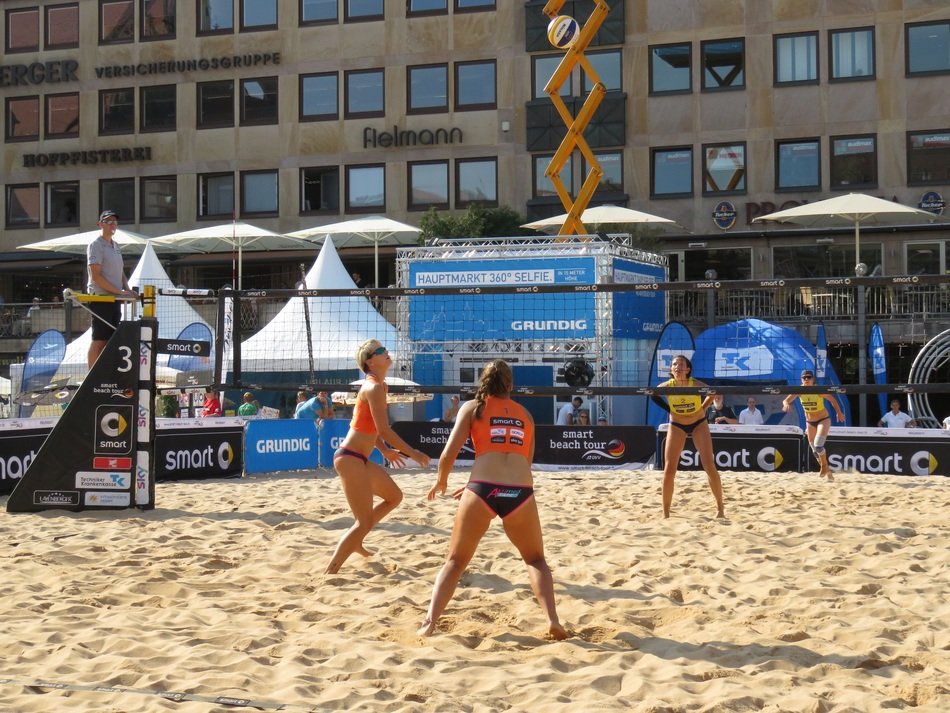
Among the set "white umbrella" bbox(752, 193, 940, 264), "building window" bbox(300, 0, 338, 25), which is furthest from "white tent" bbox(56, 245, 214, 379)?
"building window" bbox(300, 0, 338, 25)

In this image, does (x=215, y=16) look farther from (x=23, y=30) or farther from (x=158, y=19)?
(x=23, y=30)

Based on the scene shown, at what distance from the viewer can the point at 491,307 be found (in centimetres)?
1638

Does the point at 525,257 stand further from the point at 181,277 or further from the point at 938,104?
the point at 181,277

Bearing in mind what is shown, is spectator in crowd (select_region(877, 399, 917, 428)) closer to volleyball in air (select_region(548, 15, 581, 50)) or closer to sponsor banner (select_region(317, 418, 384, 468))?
sponsor banner (select_region(317, 418, 384, 468))

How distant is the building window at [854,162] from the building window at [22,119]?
20.9m

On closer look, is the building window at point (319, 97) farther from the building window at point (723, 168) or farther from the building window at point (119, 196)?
the building window at point (723, 168)

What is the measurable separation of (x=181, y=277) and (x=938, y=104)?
1886 cm

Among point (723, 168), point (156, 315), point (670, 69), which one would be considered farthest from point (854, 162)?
point (156, 315)

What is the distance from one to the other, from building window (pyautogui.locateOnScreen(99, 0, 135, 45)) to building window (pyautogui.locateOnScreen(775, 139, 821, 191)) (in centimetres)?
1723

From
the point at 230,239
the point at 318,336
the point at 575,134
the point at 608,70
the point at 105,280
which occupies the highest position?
the point at 608,70

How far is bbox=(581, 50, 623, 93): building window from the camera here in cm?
2734

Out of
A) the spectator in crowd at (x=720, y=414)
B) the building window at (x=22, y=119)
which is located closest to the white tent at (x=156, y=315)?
the spectator in crowd at (x=720, y=414)

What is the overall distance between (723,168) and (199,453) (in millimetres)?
16878

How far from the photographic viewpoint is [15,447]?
11359 mm
